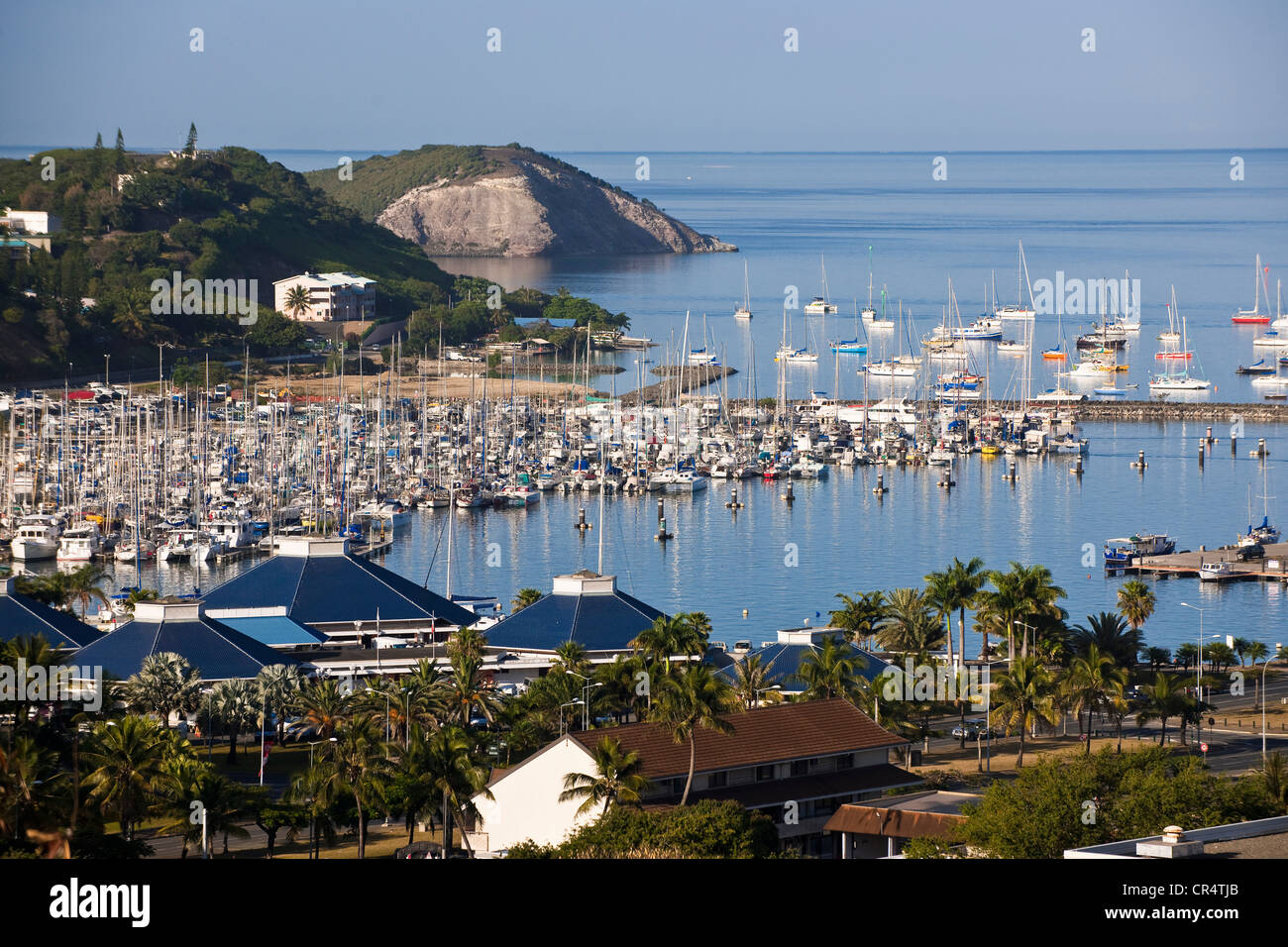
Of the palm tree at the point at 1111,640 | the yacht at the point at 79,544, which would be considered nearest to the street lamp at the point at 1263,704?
the palm tree at the point at 1111,640

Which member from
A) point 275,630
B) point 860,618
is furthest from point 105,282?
point 860,618

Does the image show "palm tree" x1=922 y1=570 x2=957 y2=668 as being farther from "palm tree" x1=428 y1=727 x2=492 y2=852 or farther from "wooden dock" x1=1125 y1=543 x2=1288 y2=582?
"wooden dock" x1=1125 y1=543 x2=1288 y2=582

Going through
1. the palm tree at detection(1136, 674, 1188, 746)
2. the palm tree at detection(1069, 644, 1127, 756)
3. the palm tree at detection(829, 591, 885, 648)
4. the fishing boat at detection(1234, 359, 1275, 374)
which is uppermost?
the fishing boat at detection(1234, 359, 1275, 374)

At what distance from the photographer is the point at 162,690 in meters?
54.2

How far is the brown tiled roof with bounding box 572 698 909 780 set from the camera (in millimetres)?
43281

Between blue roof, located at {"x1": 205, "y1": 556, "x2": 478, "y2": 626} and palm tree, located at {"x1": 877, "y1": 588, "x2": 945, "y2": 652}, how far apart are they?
1495cm

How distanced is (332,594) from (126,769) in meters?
27.9

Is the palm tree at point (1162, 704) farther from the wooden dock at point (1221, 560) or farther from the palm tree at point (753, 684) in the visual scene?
the wooden dock at point (1221, 560)

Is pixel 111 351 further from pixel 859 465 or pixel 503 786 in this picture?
pixel 503 786

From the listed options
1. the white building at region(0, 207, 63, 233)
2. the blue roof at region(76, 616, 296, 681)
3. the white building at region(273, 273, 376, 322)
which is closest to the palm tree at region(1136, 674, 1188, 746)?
the blue roof at region(76, 616, 296, 681)

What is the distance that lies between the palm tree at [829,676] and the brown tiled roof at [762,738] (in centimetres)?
411

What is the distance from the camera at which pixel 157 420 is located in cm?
13175

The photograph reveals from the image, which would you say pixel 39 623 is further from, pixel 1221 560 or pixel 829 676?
pixel 1221 560
